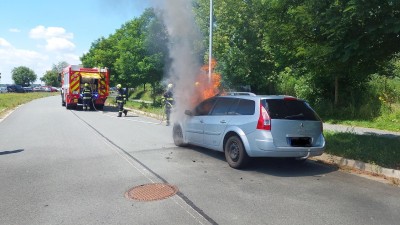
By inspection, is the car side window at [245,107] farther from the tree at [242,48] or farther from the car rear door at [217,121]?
the tree at [242,48]

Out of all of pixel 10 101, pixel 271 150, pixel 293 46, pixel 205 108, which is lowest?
pixel 10 101

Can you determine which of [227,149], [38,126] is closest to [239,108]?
[227,149]

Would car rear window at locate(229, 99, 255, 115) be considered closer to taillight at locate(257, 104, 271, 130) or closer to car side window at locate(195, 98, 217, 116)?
taillight at locate(257, 104, 271, 130)

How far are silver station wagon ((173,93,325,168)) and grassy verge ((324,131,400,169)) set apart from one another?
3.70ft

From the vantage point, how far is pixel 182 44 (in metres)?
16.9

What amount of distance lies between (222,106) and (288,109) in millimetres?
1544

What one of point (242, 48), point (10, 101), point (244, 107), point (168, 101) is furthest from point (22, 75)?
point (244, 107)

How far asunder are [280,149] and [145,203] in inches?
110

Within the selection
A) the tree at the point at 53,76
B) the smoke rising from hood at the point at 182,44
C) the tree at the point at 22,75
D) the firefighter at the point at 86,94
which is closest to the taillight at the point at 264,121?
the smoke rising from hood at the point at 182,44

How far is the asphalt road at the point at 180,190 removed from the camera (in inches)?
178

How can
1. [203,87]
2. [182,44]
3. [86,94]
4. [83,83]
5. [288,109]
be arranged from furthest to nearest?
[83,83], [86,94], [182,44], [203,87], [288,109]

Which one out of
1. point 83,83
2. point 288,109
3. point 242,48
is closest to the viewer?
point 288,109

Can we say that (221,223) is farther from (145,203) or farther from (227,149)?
(227,149)

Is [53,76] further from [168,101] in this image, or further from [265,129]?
[265,129]
